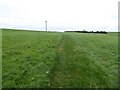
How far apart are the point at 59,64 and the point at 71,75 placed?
8.06 feet

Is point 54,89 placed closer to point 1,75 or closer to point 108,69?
point 1,75

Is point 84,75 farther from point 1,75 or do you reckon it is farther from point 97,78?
point 1,75

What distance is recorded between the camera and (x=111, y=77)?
12023 millimetres

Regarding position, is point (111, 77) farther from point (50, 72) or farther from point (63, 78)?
point (50, 72)

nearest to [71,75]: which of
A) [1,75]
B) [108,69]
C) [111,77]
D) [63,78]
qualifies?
[63,78]

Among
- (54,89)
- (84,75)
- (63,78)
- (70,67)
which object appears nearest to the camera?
(54,89)

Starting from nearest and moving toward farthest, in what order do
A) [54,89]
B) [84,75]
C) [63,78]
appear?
[54,89] → [63,78] → [84,75]

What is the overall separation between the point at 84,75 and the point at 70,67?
173 centimetres

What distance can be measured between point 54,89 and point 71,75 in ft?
7.59

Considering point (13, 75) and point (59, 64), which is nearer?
point (13, 75)

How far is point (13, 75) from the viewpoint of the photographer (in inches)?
490

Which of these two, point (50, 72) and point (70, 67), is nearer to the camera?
point (50, 72)

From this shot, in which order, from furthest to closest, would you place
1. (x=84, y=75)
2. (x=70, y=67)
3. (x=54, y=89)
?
(x=70, y=67)
(x=84, y=75)
(x=54, y=89)

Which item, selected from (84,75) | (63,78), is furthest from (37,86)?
(84,75)
